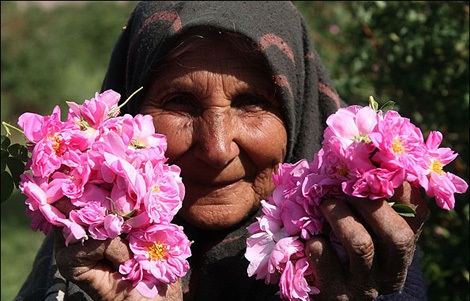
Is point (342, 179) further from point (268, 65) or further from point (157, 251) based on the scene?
point (268, 65)

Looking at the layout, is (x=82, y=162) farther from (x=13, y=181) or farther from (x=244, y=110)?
(x=244, y=110)

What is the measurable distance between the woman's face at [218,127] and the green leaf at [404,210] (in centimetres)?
68

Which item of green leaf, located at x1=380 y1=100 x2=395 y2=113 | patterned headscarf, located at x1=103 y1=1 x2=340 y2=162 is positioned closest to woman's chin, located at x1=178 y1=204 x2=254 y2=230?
patterned headscarf, located at x1=103 y1=1 x2=340 y2=162

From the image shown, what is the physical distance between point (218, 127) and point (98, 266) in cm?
66

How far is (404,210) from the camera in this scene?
2.20 metres

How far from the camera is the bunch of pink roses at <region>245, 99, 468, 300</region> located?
2111 millimetres

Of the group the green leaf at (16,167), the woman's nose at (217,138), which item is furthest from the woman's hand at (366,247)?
the green leaf at (16,167)

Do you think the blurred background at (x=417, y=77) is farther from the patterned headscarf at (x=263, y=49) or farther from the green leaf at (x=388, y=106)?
the green leaf at (x=388, y=106)

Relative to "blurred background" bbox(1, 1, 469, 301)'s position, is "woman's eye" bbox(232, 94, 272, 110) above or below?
above

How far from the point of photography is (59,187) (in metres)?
2.18

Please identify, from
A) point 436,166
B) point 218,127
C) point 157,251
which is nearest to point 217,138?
point 218,127

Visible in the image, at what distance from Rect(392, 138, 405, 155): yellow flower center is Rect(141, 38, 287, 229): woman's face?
0.72 m

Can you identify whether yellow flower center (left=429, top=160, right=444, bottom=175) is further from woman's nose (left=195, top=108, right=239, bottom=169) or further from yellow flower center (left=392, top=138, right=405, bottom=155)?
woman's nose (left=195, top=108, right=239, bottom=169)

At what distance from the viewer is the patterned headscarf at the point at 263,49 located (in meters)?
2.80
